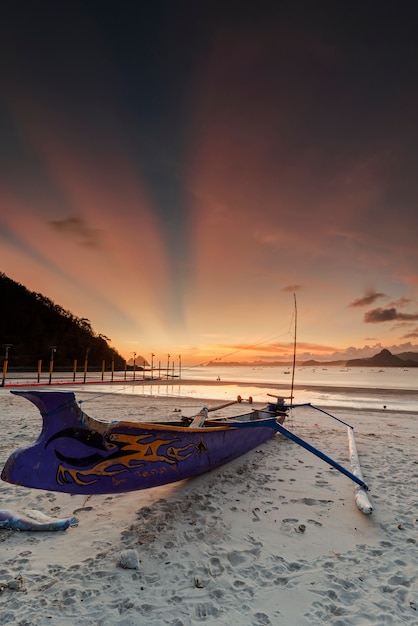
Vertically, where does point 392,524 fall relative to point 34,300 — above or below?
below

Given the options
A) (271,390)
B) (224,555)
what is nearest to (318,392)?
(271,390)

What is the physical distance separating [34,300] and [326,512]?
4056 inches

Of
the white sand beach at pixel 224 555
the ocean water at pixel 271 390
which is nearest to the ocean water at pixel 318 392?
the ocean water at pixel 271 390

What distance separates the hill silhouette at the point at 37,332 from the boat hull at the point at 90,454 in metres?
71.1

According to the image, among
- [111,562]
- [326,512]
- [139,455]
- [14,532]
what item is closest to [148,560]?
[111,562]

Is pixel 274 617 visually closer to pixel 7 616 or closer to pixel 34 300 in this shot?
pixel 7 616

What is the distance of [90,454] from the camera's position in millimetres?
3742

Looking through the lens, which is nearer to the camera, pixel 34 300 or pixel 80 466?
pixel 80 466

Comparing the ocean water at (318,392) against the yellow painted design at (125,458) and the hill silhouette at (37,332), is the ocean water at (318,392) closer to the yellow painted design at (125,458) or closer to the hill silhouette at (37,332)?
the yellow painted design at (125,458)

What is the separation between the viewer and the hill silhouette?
7494 centimetres

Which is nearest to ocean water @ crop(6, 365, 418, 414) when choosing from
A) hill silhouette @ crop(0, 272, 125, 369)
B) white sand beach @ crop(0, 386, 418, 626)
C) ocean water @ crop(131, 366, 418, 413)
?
ocean water @ crop(131, 366, 418, 413)

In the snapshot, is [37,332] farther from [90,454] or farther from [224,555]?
[224,555]

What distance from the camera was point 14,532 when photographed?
384cm

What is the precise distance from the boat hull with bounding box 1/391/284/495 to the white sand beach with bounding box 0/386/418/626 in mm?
628
